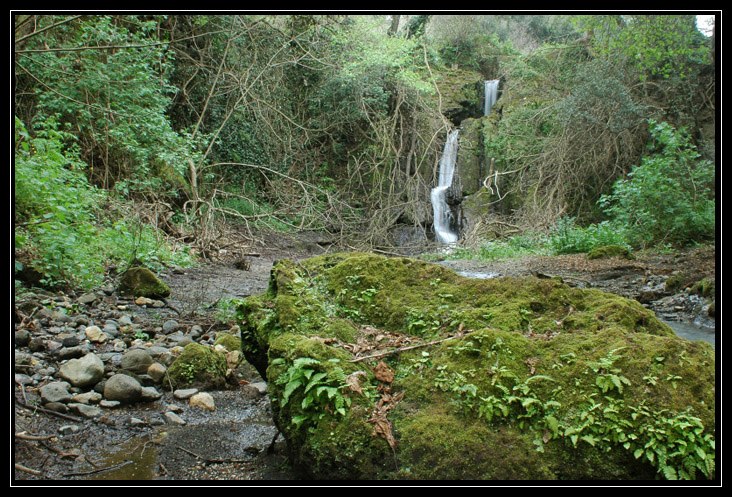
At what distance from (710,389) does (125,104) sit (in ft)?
34.9

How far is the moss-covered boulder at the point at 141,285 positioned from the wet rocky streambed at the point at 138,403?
16 cm

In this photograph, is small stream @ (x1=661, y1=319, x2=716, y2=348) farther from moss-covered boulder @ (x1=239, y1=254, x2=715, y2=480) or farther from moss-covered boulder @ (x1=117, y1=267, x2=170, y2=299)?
moss-covered boulder @ (x1=117, y1=267, x2=170, y2=299)

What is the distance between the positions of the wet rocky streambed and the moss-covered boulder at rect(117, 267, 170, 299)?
16cm

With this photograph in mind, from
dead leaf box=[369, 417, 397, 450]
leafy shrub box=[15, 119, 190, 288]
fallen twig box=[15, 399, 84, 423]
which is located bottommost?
fallen twig box=[15, 399, 84, 423]

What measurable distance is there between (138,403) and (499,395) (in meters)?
2.99

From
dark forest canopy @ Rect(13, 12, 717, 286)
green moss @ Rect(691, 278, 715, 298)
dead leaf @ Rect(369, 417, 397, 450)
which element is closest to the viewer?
dead leaf @ Rect(369, 417, 397, 450)

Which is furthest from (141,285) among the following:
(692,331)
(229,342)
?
(692,331)

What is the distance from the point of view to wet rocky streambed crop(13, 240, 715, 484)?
2.94m

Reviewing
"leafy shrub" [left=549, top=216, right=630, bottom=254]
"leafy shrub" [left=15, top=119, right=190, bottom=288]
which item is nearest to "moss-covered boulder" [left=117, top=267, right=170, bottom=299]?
"leafy shrub" [left=15, top=119, right=190, bottom=288]

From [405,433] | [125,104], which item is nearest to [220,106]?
[125,104]

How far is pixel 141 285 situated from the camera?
665 centimetres

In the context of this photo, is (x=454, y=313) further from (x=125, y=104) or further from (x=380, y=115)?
(x=380, y=115)

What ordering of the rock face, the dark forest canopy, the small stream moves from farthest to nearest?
the dark forest canopy < the small stream < the rock face

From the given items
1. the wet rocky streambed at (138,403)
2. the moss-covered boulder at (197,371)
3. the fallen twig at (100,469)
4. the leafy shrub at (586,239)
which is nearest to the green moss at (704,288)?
the wet rocky streambed at (138,403)
